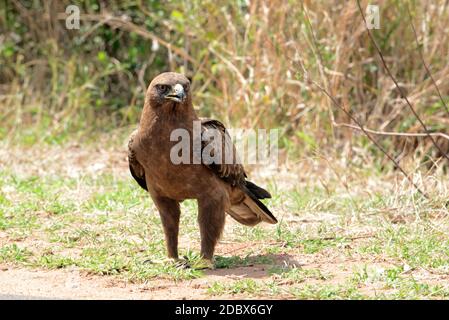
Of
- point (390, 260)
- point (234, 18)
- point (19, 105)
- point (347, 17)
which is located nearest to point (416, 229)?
point (390, 260)

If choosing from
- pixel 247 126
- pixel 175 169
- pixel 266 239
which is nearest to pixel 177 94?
pixel 175 169

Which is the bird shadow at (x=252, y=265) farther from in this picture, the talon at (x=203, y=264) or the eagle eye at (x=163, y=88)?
the eagle eye at (x=163, y=88)

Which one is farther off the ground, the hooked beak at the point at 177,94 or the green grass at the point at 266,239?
the hooked beak at the point at 177,94

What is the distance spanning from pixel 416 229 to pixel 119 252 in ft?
7.09

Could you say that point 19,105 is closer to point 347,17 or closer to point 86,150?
point 86,150

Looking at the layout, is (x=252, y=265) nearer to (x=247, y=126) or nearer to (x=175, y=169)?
(x=175, y=169)

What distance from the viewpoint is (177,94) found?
17.3 feet

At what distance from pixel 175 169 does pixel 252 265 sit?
2.94 feet

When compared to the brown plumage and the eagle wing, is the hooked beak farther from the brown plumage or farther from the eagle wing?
the eagle wing

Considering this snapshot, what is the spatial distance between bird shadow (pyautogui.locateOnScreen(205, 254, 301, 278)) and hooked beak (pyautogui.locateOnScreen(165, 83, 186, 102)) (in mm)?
1126

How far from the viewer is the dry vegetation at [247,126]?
550 centimetres

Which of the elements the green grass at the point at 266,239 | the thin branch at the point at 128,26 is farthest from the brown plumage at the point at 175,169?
the thin branch at the point at 128,26

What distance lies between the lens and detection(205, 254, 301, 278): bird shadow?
5495mm
